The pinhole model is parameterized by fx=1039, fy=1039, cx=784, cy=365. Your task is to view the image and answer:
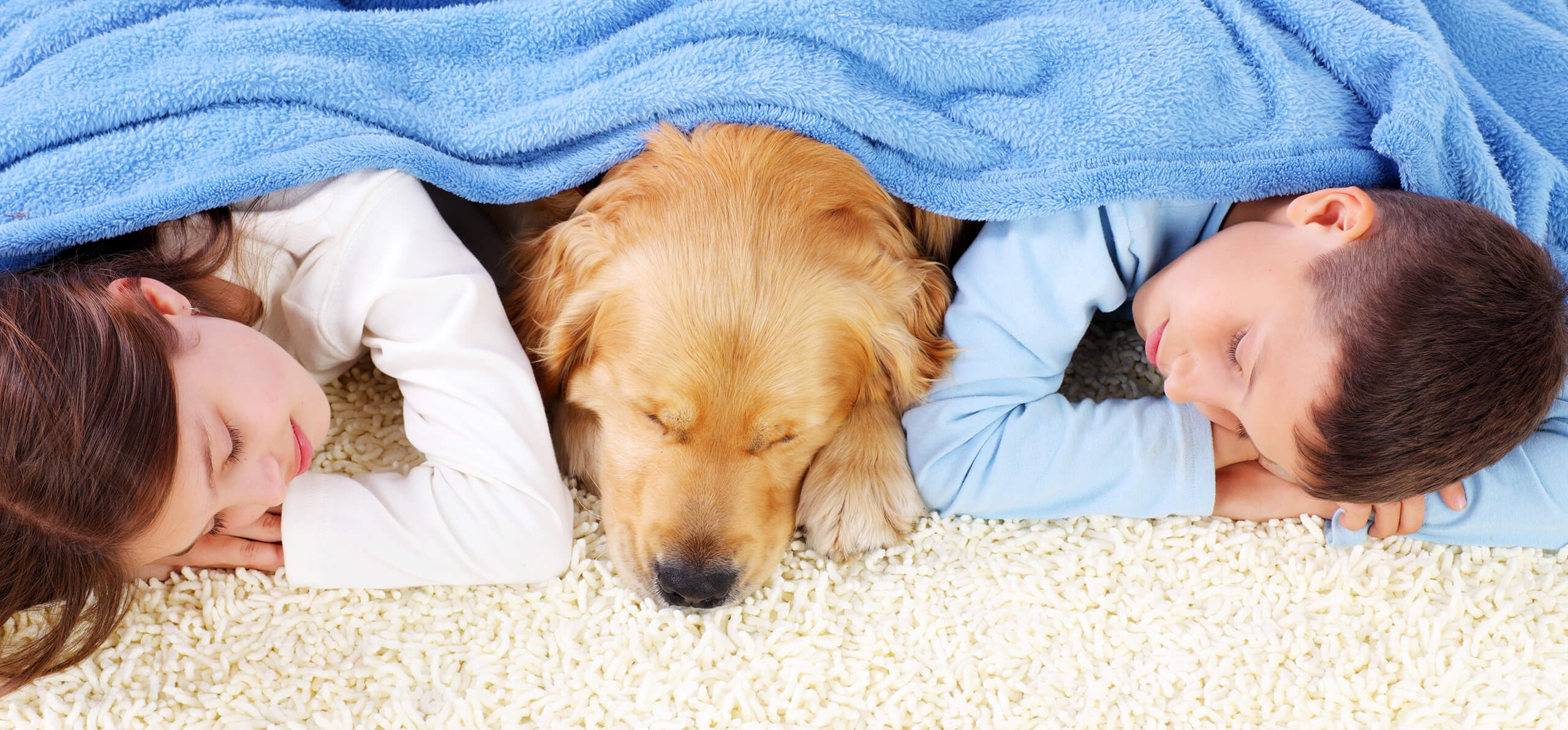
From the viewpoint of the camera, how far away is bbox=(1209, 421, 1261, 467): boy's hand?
5.77 feet

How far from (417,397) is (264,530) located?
303 mm

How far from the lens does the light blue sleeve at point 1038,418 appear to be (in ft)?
5.47

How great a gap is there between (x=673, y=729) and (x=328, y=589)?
0.59 meters

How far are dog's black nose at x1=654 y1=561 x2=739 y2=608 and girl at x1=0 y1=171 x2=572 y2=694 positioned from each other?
0.66 ft

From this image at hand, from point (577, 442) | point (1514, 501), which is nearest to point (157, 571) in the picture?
point (577, 442)

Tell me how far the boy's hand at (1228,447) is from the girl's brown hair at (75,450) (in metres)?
1.58

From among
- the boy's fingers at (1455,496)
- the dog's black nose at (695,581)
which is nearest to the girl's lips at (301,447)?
the dog's black nose at (695,581)

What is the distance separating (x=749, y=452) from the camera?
1581 mm

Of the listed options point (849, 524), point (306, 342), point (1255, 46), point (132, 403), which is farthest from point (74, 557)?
point (1255, 46)

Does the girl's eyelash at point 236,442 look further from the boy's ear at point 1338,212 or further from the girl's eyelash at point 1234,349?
the boy's ear at point 1338,212

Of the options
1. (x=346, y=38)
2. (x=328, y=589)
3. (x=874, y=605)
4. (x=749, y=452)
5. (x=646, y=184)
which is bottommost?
(x=874, y=605)

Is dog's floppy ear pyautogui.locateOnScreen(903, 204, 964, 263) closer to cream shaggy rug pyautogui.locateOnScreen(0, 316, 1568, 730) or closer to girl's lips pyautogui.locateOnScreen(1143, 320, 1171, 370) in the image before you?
girl's lips pyautogui.locateOnScreen(1143, 320, 1171, 370)

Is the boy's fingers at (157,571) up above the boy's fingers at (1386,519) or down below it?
above

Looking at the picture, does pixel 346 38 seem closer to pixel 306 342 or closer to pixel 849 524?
pixel 306 342
